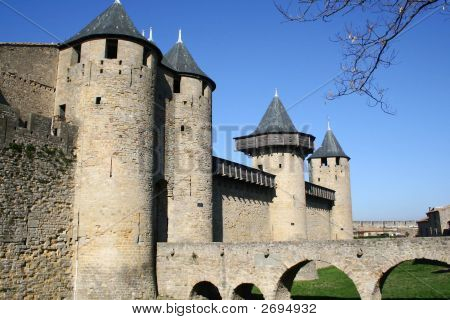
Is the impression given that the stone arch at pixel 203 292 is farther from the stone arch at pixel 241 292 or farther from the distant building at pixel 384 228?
the distant building at pixel 384 228

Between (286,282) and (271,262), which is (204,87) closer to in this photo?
(271,262)

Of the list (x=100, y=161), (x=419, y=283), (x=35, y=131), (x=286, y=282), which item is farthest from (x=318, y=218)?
(x=35, y=131)

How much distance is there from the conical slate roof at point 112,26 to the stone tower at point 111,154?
37mm

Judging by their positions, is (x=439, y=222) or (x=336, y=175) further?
(x=439, y=222)

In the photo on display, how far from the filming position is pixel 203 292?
16.7 meters

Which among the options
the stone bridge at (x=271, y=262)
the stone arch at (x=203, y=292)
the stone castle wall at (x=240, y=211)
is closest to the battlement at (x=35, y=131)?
the stone bridge at (x=271, y=262)

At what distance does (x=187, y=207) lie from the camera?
18562mm

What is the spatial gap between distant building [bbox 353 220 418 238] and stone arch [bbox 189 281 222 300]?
1674 inches

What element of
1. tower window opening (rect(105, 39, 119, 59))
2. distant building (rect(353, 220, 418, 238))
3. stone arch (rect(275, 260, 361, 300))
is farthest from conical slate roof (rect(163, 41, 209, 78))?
distant building (rect(353, 220, 418, 238))

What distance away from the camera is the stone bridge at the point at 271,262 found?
1295 centimetres

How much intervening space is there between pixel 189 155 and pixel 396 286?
11561 millimetres

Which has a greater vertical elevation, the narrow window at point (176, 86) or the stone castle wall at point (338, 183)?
the narrow window at point (176, 86)
